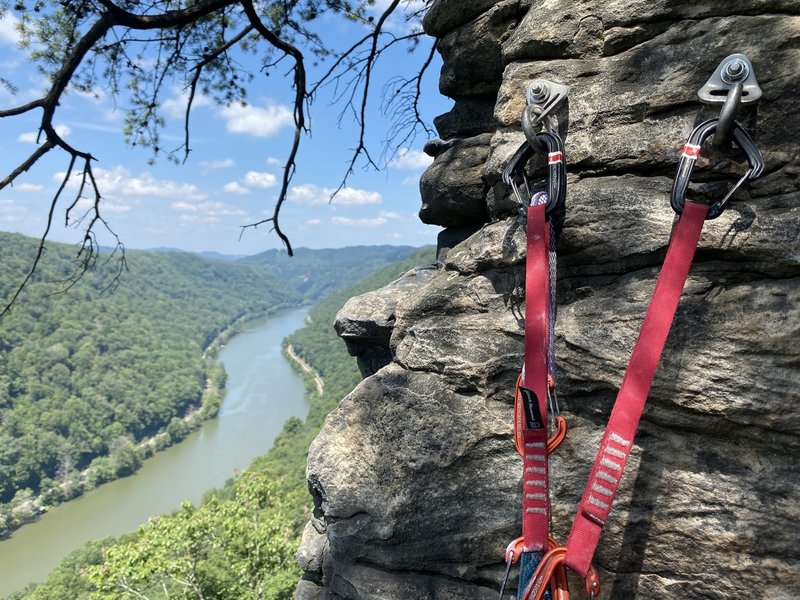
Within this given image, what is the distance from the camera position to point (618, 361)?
6.04 feet

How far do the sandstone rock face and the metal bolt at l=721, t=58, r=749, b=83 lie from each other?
0.12 meters

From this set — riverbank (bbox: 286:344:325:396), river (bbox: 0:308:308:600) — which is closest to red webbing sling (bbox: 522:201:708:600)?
river (bbox: 0:308:308:600)

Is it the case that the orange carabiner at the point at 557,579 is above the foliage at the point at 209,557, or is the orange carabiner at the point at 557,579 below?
above

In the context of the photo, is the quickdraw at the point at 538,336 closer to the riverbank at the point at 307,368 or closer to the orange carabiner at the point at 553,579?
the orange carabiner at the point at 553,579

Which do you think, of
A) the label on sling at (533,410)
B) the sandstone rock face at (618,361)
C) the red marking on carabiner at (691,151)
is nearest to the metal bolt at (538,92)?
the sandstone rock face at (618,361)

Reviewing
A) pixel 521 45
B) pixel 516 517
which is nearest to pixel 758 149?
pixel 521 45

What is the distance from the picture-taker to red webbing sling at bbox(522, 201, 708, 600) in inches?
58.8

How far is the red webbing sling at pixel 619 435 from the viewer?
58.8 inches

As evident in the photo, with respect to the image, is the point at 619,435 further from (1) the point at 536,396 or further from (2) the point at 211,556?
(2) the point at 211,556

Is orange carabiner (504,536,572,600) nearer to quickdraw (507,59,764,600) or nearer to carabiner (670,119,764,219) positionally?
quickdraw (507,59,764,600)

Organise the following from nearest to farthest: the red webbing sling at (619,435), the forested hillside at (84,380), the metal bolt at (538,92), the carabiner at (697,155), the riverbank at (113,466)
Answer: the red webbing sling at (619,435) → the carabiner at (697,155) → the metal bolt at (538,92) → the riverbank at (113,466) → the forested hillside at (84,380)

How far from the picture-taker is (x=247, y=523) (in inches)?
514

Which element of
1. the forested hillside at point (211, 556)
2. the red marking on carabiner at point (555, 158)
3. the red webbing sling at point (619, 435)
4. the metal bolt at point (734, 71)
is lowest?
the forested hillside at point (211, 556)

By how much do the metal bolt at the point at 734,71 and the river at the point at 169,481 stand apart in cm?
4286
